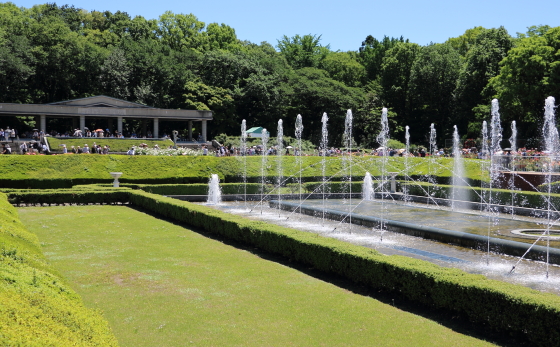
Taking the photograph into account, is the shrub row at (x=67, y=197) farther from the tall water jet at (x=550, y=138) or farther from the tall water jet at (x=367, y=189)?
the tall water jet at (x=550, y=138)

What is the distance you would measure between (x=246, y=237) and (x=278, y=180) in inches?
712

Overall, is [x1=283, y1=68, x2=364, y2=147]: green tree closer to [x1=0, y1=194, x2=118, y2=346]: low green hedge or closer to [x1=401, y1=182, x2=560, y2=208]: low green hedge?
[x1=401, y1=182, x2=560, y2=208]: low green hedge

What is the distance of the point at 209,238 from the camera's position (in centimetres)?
1481

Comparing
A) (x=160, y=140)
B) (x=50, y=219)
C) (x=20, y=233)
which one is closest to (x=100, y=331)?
(x=20, y=233)

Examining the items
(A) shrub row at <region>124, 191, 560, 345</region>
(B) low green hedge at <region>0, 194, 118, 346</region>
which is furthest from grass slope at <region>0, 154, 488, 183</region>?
(B) low green hedge at <region>0, 194, 118, 346</region>

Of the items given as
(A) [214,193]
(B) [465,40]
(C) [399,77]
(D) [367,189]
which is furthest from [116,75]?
(B) [465,40]

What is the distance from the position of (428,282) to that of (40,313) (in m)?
5.72

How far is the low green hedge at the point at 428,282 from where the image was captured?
6809mm

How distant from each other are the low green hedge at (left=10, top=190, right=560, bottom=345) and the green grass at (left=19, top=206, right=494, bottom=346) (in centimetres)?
52

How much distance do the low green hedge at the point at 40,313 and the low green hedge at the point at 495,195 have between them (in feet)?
63.4

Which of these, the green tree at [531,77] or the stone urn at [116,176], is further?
the green tree at [531,77]

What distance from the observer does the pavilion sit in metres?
45.4

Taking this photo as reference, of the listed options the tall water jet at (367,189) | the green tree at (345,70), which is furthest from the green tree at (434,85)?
the tall water jet at (367,189)

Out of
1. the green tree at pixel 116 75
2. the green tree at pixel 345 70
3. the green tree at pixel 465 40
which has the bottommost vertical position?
the green tree at pixel 116 75
